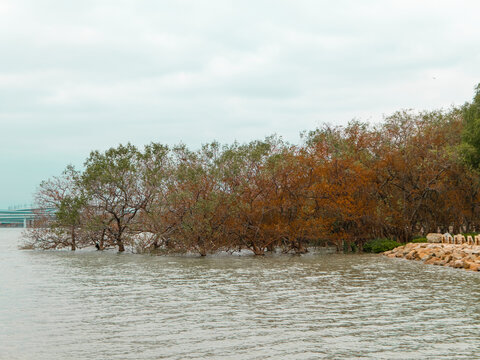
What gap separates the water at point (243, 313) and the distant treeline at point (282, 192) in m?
9.58

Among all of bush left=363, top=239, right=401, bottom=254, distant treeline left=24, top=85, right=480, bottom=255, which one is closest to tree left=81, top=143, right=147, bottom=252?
distant treeline left=24, top=85, right=480, bottom=255

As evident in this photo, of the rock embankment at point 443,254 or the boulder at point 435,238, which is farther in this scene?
the boulder at point 435,238

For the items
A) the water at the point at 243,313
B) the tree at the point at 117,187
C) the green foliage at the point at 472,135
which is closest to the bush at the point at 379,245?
the green foliage at the point at 472,135

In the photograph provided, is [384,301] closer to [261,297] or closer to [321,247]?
[261,297]

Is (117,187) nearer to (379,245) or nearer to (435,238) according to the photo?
(379,245)

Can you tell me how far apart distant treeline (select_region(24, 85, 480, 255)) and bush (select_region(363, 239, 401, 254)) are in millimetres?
772

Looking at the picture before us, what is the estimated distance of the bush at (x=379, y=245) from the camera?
3909 centimetres

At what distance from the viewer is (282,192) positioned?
3912 cm

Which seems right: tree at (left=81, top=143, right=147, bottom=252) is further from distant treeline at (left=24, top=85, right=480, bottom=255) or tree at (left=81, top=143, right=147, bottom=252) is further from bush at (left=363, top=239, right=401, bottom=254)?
bush at (left=363, top=239, right=401, bottom=254)

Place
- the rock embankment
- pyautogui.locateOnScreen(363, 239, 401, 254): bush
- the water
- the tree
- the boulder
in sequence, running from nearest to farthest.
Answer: the water
the rock embankment
the boulder
pyautogui.locateOnScreen(363, 239, 401, 254): bush
the tree

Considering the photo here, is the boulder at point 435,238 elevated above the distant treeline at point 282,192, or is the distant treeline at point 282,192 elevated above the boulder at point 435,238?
the distant treeline at point 282,192

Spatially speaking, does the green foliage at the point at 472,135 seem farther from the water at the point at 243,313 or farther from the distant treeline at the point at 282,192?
the water at the point at 243,313

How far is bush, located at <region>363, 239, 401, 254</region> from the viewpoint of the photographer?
128ft

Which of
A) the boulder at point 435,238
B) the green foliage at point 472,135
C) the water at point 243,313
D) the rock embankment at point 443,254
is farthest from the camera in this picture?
the boulder at point 435,238
